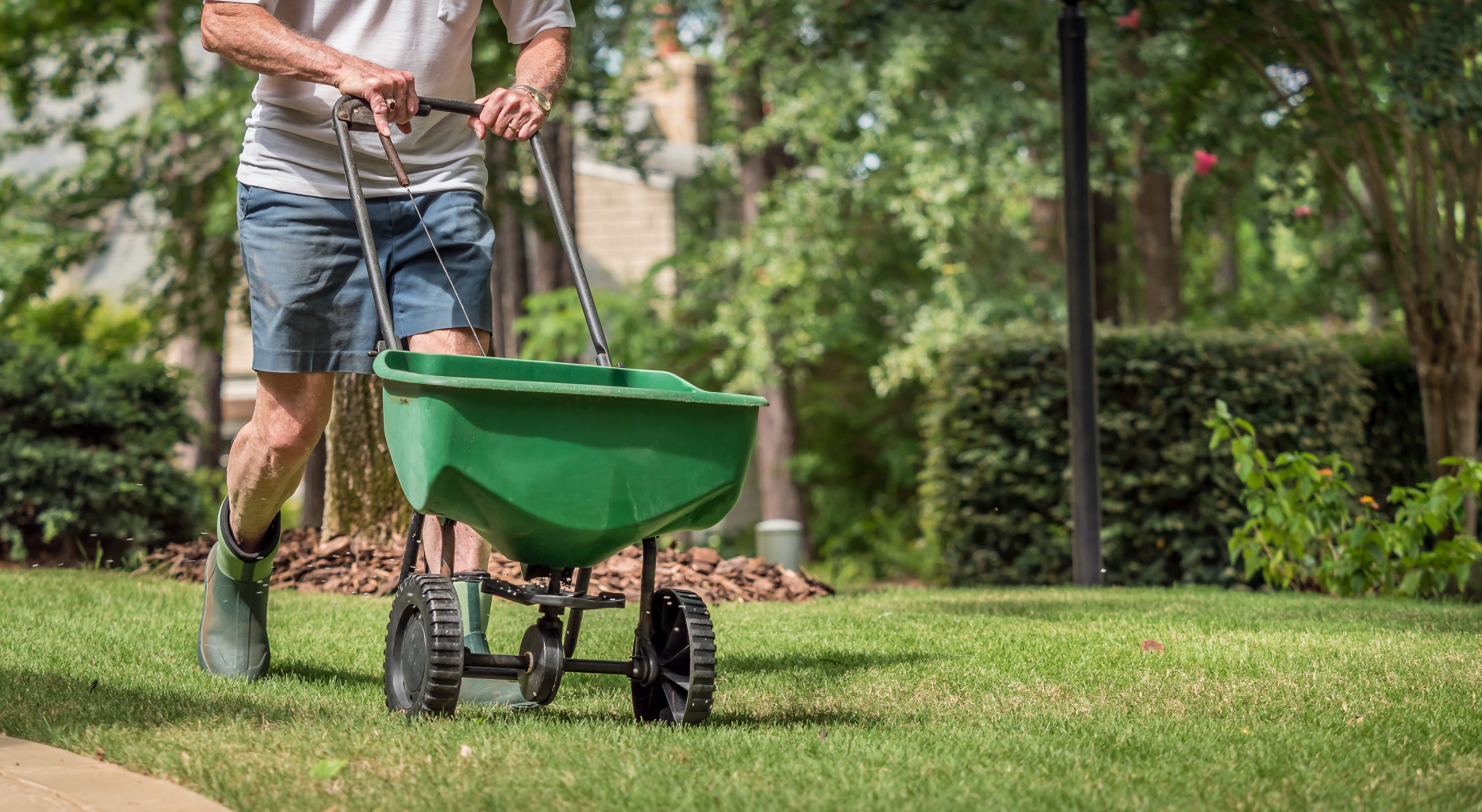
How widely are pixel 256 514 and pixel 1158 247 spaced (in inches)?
483

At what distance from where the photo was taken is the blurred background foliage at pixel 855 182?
32.9 ft

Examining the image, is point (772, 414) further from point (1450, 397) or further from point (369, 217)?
point (369, 217)

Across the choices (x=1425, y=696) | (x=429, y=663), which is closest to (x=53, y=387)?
(x=429, y=663)

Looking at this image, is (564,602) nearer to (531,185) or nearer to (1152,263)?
(1152,263)

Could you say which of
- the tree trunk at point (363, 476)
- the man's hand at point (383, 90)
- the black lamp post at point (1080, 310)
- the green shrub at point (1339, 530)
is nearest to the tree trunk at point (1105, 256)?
the black lamp post at point (1080, 310)

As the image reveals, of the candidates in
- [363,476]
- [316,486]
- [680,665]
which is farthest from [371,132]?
[316,486]

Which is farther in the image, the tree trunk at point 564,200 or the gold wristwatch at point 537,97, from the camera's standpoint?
the tree trunk at point 564,200

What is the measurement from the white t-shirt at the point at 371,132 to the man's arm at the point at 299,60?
0.32 ft

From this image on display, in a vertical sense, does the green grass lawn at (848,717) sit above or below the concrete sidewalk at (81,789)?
below

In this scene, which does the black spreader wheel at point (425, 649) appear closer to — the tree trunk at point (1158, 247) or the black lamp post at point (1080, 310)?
the black lamp post at point (1080, 310)

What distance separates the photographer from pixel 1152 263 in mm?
14156

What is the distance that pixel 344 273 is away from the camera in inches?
129

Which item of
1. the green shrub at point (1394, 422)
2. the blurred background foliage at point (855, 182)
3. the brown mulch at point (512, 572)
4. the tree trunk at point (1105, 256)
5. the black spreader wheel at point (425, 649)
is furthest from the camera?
the tree trunk at point (1105, 256)

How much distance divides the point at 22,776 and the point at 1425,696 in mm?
3001
